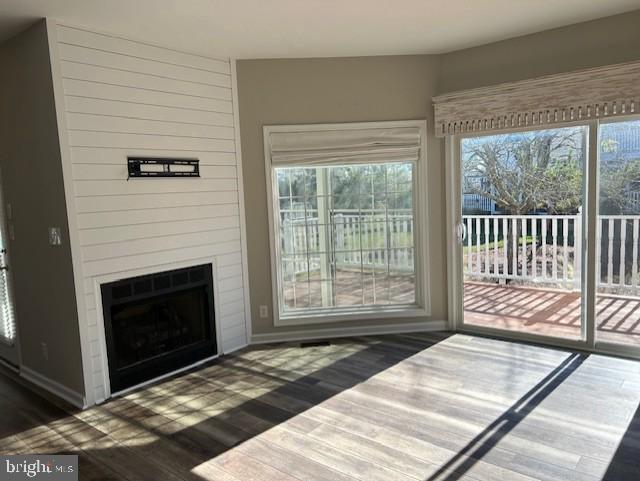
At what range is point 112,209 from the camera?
326cm

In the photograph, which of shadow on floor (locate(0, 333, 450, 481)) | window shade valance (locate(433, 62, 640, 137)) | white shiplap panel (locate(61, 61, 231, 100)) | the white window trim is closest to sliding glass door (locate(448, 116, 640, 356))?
window shade valance (locate(433, 62, 640, 137))

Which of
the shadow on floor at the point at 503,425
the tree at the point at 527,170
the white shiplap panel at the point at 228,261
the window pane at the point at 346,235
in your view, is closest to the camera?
the shadow on floor at the point at 503,425

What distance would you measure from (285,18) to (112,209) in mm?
1792

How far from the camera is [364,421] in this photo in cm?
278

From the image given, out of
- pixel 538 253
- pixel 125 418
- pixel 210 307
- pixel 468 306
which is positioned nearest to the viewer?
pixel 125 418

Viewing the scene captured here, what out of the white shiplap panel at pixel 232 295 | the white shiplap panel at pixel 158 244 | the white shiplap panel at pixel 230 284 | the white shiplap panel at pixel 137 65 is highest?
the white shiplap panel at pixel 137 65

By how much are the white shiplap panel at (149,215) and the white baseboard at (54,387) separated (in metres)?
1.19

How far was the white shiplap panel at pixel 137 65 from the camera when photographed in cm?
304

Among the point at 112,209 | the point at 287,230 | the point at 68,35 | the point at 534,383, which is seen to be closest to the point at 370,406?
the point at 534,383

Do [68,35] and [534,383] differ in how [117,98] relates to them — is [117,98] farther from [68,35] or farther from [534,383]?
[534,383]

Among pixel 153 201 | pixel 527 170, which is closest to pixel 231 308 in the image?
pixel 153 201

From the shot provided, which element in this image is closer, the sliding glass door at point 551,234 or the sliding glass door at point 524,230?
the sliding glass door at point 551,234

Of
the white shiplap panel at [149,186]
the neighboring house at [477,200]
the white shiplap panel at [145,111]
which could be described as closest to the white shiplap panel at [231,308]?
the white shiplap panel at [149,186]

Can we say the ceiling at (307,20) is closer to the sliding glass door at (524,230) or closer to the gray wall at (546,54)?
the gray wall at (546,54)
